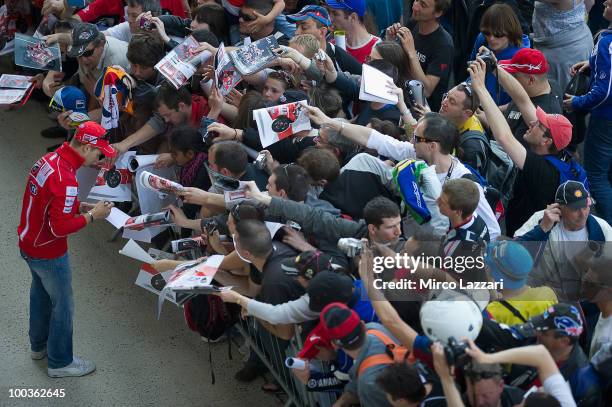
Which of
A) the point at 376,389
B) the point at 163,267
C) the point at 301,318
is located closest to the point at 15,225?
the point at 163,267

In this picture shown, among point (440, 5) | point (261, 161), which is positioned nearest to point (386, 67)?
point (440, 5)

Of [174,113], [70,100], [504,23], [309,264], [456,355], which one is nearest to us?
[456,355]

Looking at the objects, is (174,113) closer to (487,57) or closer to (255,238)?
A: (255,238)

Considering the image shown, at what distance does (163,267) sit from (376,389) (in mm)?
2013

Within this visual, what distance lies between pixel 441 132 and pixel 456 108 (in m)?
0.65

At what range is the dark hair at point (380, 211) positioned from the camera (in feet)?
16.4

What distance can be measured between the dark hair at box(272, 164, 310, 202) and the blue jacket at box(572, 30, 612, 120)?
8.72 feet

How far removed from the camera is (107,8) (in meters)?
8.79

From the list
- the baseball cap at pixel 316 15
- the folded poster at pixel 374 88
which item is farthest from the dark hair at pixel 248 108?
the baseball cap at pixel 316 15

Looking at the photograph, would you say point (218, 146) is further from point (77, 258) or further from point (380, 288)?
point (77, 258)

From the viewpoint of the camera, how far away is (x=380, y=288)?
461 centimetres

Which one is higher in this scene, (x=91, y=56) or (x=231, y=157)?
(x=231, y=157)

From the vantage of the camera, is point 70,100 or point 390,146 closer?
point 390,146

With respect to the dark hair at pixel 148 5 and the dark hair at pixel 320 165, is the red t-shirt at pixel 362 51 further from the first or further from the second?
the dark hair at pixel 320 165
